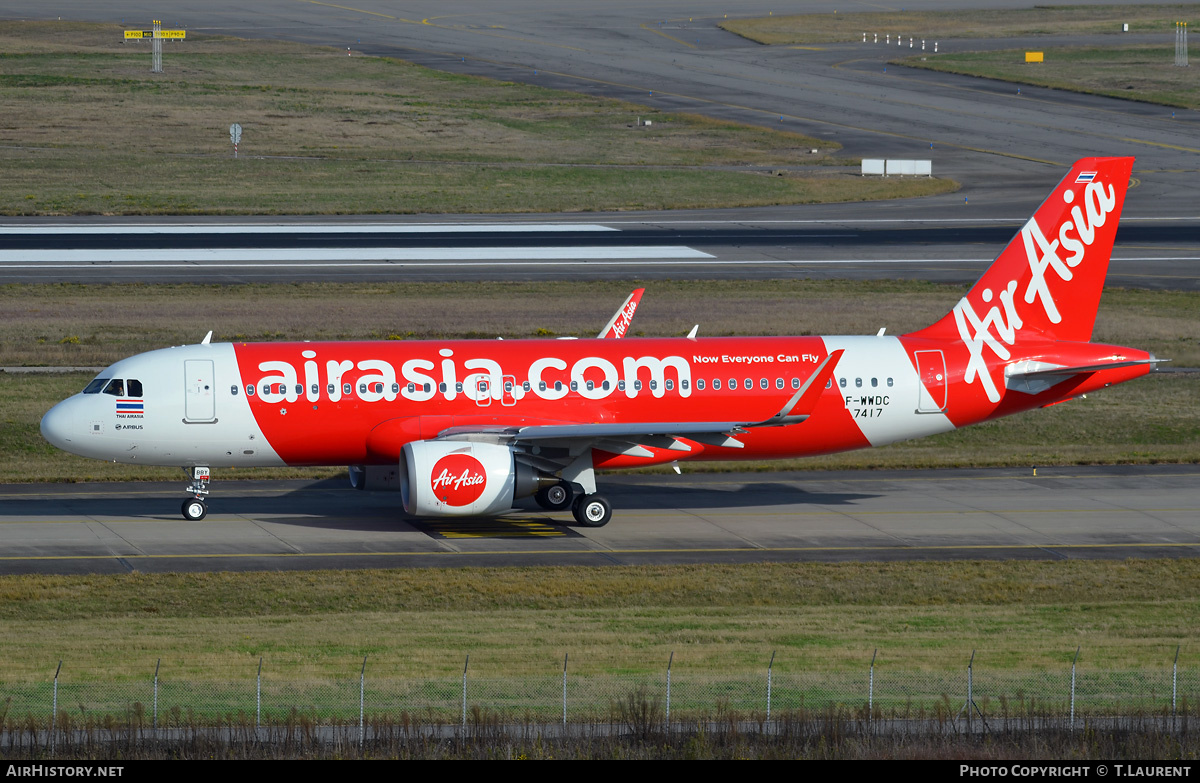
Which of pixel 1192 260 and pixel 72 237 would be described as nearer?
pixel 1192 260

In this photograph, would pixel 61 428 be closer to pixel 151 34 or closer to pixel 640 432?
pixel 640 432

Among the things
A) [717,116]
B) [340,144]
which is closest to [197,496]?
[340,144]

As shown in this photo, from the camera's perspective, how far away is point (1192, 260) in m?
77.7

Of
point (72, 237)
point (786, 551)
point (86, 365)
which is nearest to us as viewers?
point (786, 551)

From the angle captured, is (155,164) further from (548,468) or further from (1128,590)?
(1128,590)

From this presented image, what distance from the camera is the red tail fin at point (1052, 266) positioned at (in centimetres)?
4138

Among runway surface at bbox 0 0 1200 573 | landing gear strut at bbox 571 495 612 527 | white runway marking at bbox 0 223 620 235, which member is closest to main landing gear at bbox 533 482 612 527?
landing gear strut at bbox 571 495 612 527

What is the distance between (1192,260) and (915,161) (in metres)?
31.4

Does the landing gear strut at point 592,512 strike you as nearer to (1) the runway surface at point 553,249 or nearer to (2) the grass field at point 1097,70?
(1) the runway surface at point 553,249

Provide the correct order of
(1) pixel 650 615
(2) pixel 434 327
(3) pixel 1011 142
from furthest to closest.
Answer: (3) pixel 1011 142, (2) pixel 434 327, (1) pixel 650 615

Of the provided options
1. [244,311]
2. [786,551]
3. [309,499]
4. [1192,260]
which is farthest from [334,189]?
[786,551]

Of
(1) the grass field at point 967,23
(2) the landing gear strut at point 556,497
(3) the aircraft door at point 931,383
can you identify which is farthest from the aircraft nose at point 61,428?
(1) the grass field at point 967,23

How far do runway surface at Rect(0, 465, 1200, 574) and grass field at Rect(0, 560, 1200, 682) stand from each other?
147 centimetres

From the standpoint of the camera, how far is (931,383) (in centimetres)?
4056
